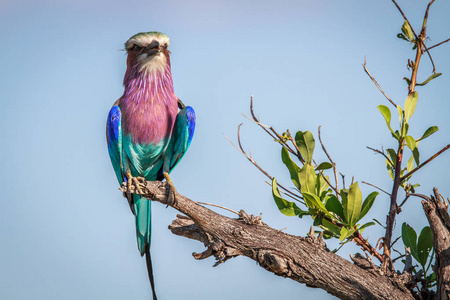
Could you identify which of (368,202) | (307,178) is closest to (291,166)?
(307,178)

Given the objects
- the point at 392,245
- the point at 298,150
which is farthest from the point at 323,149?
the point at 392,245

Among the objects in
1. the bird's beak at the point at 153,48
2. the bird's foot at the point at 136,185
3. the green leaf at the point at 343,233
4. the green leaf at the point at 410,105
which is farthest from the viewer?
the bird's beak at the point at 153,48

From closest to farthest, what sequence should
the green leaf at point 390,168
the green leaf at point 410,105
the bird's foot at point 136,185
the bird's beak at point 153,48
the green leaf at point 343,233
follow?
the green leaf at point 343,233
the green leaf at point 410,105
the green leaf at point 390,168
the bird's foot at point 136,185
the bird's beak at point 153,48

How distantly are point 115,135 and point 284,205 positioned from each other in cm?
161

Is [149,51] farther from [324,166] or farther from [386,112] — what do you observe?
[386,112]

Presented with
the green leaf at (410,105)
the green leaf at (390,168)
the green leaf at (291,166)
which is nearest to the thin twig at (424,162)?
the green leaf at (390,168)

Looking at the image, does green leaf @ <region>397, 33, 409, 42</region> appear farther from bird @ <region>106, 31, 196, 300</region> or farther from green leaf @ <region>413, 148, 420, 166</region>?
bird @ <region>106, 31, 196, 300</region>

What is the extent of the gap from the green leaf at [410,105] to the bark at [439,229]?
529 mm

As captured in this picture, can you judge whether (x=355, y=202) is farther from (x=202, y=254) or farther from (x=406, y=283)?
(x=202, y=254)

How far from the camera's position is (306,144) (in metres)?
3.24

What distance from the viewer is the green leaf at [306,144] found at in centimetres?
321

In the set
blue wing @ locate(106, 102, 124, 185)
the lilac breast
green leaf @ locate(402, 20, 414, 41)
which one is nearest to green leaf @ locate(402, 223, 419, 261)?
green leaf @ locate(402, 20, 414, 41)

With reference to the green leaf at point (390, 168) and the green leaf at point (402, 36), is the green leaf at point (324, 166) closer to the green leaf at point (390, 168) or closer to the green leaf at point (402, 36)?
the green leaf at point (390, 168)

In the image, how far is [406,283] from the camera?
116 inches
